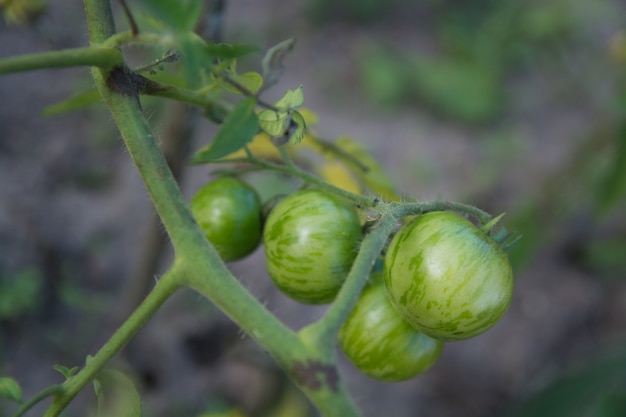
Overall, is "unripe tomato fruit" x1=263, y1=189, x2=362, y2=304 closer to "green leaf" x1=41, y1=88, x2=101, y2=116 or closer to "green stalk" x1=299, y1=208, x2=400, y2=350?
"green stalk" x1=299, y1=208, x2=400, y2=350

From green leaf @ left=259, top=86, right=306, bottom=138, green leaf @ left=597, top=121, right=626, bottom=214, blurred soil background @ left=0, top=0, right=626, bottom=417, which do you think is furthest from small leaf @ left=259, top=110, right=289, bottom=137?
green leaf @ left=597, top=121, right=626, bottom=214

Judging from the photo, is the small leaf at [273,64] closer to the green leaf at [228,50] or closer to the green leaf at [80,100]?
the green leaf at [228,50]

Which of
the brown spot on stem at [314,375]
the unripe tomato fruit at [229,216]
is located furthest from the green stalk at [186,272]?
the unripe tomato fruit at [229,216]

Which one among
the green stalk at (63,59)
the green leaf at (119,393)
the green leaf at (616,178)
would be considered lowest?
the green leaf at (616,178)

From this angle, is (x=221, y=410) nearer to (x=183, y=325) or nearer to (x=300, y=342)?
(x=183, y=325)

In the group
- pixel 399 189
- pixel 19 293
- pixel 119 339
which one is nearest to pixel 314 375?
pixel 119 339

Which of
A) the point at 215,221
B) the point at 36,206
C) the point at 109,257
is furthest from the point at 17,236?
the point at 215,221

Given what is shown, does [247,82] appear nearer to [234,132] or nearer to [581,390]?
[234,132]
